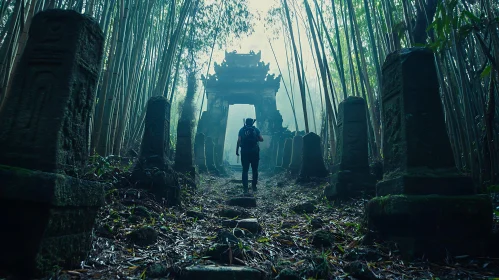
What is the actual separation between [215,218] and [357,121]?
243cm

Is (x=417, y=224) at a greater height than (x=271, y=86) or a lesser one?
lesser

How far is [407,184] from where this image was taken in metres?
2.09

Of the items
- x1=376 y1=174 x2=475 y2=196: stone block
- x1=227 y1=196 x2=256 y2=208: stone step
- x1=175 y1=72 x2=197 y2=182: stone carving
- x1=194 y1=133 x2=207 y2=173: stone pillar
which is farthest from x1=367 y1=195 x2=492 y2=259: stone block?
x1=194 y1=133 x2=207 y2=173: stone pillar

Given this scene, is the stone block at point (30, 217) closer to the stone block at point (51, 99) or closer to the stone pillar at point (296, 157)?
the stone block at point (51, 99)

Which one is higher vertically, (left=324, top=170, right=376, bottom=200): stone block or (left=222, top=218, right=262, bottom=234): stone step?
(left=324, top=170, right=376, bottom=200): stone block

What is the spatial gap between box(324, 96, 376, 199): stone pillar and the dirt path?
812mm

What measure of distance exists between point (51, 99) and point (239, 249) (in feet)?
4.34

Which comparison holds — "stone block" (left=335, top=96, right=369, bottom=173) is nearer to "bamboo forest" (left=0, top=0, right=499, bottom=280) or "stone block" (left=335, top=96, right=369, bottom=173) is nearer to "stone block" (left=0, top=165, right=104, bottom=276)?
"bamboo forest" (left=0, top=0, right=499, bottom=280)

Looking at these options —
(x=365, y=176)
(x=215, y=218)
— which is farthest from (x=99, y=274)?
(x=365, y=176)

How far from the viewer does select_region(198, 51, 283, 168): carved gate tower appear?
16.2m

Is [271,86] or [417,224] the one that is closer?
[417,224]

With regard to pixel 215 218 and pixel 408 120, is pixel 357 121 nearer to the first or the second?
pixel 408 120

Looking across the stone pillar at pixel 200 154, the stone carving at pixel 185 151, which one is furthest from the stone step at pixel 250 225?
the stone pillar at pixel 200 154

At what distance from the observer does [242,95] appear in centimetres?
1752
